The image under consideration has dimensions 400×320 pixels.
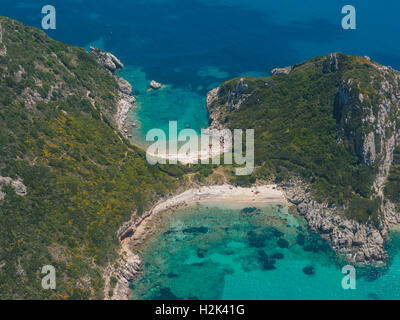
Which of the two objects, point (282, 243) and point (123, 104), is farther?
point (123, 104)

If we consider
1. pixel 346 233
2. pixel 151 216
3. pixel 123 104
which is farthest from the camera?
pixel 123 104

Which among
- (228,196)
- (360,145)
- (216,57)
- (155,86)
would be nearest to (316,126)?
(360,145)

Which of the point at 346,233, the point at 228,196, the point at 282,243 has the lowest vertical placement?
the point at 282,243

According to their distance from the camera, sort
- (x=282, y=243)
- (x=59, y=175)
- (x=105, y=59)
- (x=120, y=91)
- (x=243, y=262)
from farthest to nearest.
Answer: (x=105, y=59)
(x=120, y=91)
(x=282, y=243)
(x=243, y=262)
(x=59, y=175)

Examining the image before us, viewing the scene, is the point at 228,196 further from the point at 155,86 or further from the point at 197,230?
the point at 155,86

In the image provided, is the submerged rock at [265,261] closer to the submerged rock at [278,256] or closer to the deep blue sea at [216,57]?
the deep blue sea at [216,57]

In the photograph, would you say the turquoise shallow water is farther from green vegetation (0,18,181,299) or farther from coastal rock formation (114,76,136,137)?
coastal rock formation (114,76,136,137)

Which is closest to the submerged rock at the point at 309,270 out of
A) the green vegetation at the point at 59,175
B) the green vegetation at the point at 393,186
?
the green vegetation at the point at 393,186

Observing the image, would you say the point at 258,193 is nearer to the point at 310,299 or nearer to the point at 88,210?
the point at 310,299
